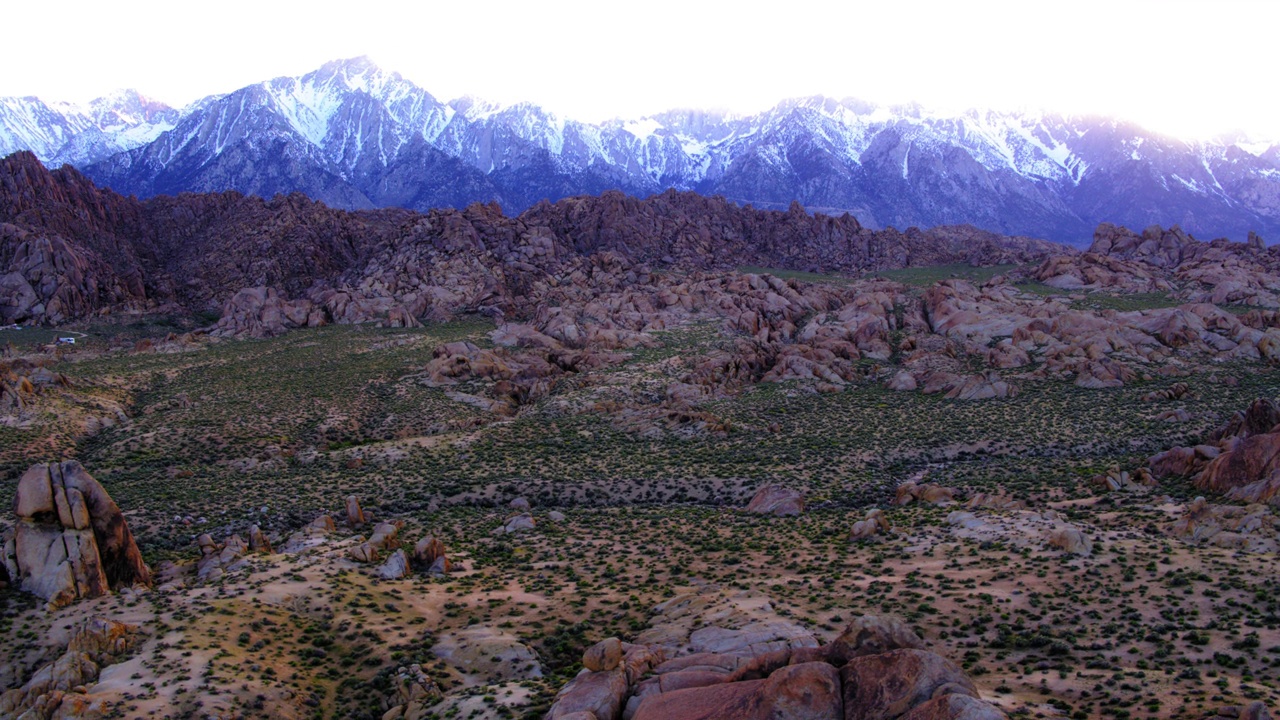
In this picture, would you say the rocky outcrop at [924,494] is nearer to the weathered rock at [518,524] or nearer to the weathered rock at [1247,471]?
the weathered rock at [1247,471]

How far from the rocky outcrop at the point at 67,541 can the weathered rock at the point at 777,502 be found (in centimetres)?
2846

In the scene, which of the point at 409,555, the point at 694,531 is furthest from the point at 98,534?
the point at 694,531

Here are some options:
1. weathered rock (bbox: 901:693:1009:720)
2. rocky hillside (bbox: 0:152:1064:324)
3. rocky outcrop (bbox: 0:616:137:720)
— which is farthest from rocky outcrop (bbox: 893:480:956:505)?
rocky hillside (bbox: 0:152:1064:324)

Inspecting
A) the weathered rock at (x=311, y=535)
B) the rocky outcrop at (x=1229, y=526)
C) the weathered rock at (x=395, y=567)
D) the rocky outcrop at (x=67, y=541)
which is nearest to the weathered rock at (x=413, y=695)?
the weathered rock at (x=395, y=567)

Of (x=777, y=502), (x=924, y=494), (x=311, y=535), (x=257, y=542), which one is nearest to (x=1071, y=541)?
(x=924, y=494)

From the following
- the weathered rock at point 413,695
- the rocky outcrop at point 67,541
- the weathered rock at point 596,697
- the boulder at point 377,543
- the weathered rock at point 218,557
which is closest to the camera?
the weathered rock at point 596,697

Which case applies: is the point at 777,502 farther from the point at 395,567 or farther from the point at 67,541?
the point at 67,541

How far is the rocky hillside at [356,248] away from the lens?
10744 centimetres

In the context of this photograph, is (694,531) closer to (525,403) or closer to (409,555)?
(409,555)

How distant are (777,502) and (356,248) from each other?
115082mm

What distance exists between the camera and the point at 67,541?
27516 millimetres

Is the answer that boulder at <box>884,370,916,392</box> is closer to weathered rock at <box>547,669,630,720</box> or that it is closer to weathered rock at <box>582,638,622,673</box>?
weathered rock at <box>582,638,622,673</box>

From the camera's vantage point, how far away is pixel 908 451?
48.5m

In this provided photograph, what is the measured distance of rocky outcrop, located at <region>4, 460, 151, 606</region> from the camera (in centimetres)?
2686
